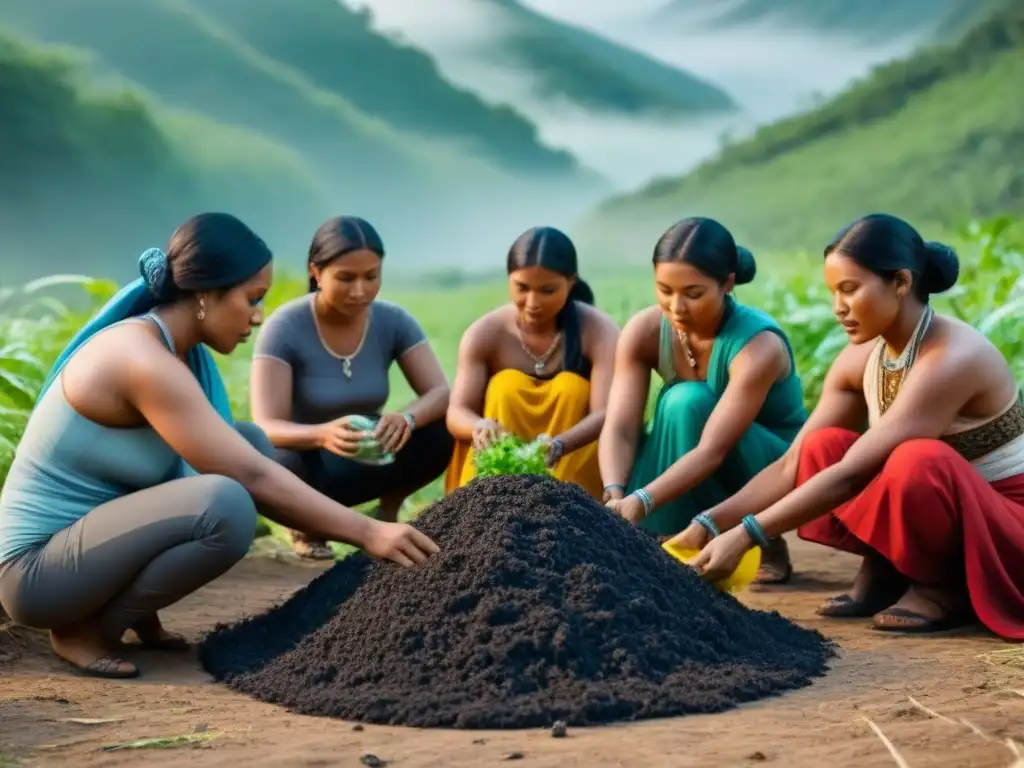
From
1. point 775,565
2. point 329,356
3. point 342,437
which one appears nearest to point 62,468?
point 342,437

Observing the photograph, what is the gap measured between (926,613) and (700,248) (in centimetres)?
133

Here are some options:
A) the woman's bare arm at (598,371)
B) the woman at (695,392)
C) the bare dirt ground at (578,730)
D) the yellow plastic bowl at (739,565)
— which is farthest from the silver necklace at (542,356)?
the bare dirt ground at (578,730)

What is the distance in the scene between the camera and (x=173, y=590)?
3652mm

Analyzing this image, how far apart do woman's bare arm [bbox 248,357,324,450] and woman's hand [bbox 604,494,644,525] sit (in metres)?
1.47

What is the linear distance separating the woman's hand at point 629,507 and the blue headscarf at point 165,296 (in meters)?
1.22

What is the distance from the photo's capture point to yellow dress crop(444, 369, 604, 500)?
16.5ft

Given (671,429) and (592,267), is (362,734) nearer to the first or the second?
(671,429)

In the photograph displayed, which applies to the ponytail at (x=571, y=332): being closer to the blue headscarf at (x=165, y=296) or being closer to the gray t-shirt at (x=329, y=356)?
the gray t-shirt at (x=329, y=356)

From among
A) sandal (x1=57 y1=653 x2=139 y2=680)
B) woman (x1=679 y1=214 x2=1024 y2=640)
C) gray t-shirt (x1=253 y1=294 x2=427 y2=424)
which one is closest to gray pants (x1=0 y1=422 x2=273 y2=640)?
sandal (x1=57 y1=653 x2=139 y2=680)

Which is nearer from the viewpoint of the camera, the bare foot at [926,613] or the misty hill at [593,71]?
the bare foot at [926,613]

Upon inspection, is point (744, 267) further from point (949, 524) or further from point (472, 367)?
point (949, 524)

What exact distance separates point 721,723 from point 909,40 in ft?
33.6

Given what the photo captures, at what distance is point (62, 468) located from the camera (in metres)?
3.64

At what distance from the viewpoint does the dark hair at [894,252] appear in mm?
3867
